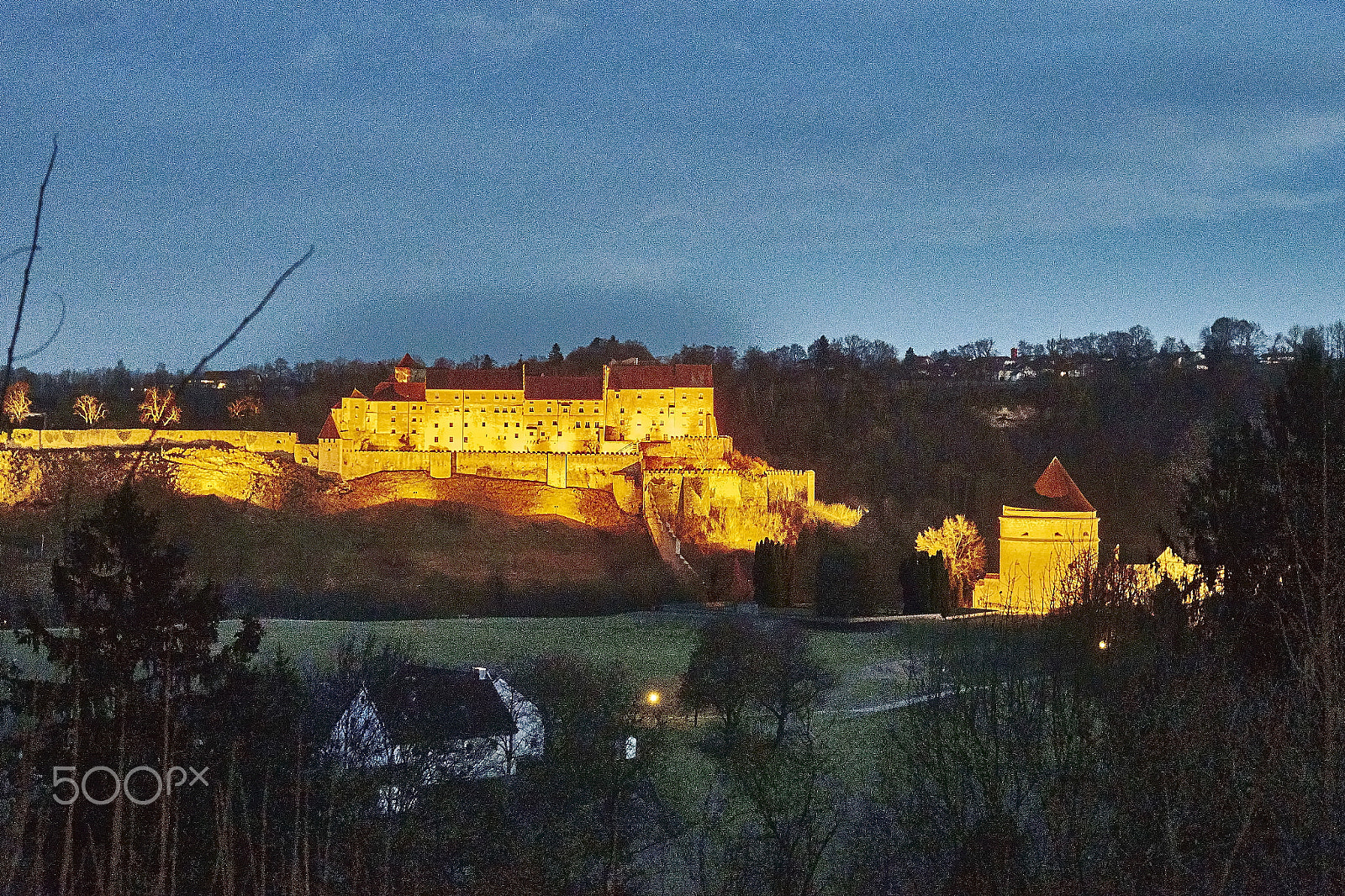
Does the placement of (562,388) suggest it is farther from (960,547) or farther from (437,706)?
(437,706)

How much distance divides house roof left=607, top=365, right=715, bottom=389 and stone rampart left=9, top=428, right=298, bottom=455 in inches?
701

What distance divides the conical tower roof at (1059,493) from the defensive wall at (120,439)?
38.4 m

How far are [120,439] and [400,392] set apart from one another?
14.9 m

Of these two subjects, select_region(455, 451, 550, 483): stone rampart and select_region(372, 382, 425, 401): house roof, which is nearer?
select_region(455, 451, 550, 483): stone rampart

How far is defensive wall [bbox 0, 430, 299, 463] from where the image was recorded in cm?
6191

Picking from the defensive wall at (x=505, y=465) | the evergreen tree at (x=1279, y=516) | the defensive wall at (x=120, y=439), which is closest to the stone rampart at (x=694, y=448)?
the defensive wall at (x=505, y=465)

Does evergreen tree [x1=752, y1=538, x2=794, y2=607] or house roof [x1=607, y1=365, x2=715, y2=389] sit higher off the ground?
house roof [x1=607, y1=365, x2=715, y2=389]

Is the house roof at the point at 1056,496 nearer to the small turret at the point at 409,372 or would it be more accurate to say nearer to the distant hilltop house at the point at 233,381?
the small turret at the point at 409,372

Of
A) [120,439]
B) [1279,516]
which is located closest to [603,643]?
[1279,516]

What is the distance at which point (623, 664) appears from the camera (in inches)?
A: 1267

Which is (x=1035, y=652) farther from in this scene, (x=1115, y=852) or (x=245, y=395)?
(x=245, y=395)

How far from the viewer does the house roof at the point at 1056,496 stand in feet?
142

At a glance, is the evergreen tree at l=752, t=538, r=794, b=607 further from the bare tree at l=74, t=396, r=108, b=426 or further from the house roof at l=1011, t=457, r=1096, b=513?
the bare tree at l=74, t=396, r=108, b=426

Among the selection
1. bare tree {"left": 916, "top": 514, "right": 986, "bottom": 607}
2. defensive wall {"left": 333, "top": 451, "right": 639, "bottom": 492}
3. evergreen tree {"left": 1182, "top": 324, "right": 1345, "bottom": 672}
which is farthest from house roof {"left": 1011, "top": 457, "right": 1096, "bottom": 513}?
evergreen tree {"left": 1182, "top": 324, "right": 1345, "bottom": 672}
